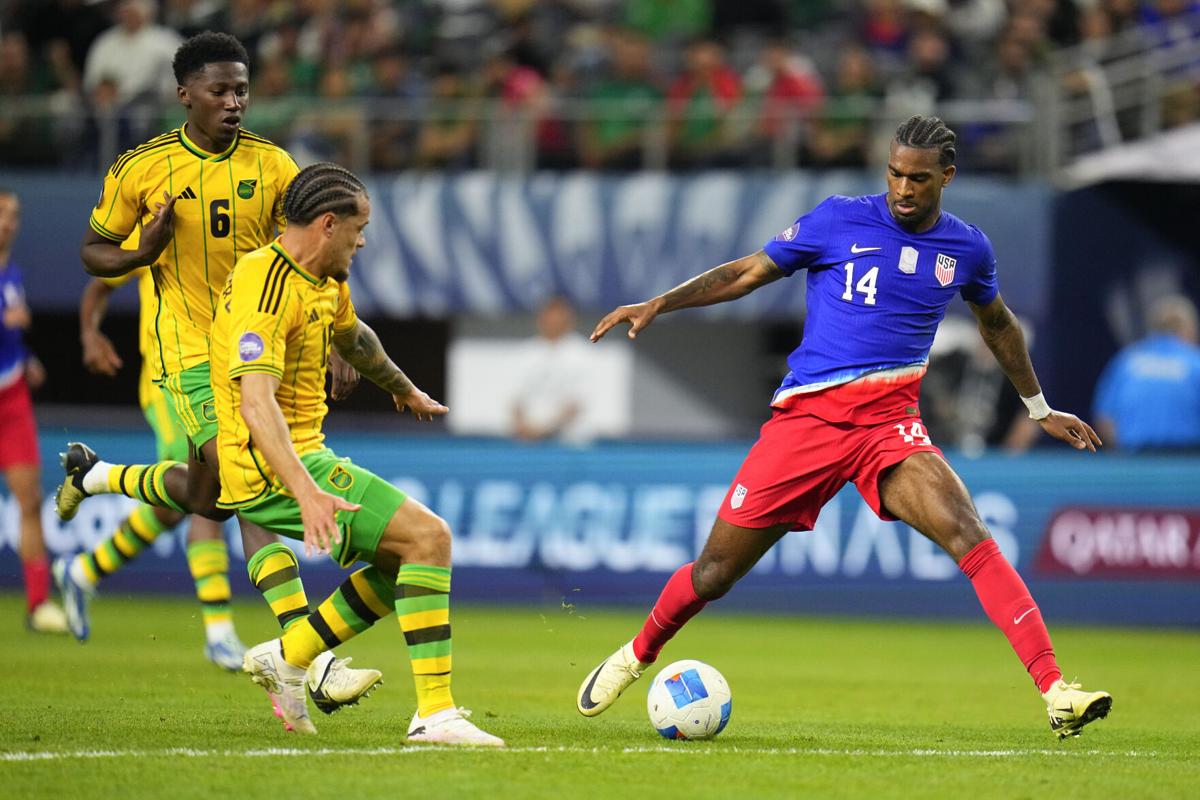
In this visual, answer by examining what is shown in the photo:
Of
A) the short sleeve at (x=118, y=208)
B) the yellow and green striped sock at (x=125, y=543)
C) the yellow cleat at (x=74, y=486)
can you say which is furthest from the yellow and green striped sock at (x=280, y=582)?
the yellow and green striped sock at (x=125, y=543)

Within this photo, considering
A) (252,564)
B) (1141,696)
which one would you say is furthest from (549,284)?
(252,564)

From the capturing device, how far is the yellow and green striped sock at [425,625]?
6.48 meters

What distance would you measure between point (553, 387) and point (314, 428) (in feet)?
28.0

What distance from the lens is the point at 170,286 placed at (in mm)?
7770

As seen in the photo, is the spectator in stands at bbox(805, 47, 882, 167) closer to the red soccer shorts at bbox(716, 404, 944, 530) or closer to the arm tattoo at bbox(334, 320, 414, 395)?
the red soccer shorts at bbox(716, 404, 944, 530)

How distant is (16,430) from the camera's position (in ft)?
38.6

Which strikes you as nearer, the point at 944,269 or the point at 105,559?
the point at 944,269

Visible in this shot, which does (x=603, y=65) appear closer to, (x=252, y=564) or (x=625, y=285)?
(x=625, y=285)

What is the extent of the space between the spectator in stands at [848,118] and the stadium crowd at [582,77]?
0.06ft

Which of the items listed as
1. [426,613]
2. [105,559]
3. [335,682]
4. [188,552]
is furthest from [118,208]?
[105,559]

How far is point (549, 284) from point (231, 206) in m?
11.0

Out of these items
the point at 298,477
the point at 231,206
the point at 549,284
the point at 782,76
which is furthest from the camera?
the point at 549,284

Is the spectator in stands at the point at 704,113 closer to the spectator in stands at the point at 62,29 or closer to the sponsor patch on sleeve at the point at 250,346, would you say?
the spectator in stands at the point at 62,29

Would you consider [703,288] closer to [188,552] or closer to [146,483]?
[146,483]
